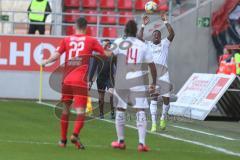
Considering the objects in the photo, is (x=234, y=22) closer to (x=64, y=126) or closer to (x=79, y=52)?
(x=79, y=52)

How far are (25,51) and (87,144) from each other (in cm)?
1494

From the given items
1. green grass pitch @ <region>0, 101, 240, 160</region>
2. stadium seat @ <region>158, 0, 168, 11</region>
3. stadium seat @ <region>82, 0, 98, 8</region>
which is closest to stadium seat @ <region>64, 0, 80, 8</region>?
stadium seat @ <region>82, 0, 98, 8</region>

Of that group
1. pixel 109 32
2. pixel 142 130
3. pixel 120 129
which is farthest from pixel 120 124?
pixel 109 32

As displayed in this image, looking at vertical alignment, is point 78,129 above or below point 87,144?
above

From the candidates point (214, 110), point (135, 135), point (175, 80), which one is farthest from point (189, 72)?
point (135, 135)

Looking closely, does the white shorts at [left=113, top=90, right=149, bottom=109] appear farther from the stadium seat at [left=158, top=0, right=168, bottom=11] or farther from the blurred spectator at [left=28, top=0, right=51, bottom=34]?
the stadium seat at [left=158, top=0, right=168, bottom=11]

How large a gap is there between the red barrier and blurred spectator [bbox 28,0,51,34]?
2.41ft

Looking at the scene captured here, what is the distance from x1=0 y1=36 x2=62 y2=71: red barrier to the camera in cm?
2781

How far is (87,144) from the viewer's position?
13.5m

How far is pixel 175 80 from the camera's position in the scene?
96.5 ft

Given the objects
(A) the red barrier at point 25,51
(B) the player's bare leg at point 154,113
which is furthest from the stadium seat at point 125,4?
(B) the player's bare leg at point 154,113

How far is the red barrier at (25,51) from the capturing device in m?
27.8

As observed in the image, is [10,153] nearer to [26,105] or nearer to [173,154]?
[173,154]

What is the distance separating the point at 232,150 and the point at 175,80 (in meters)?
15.4
